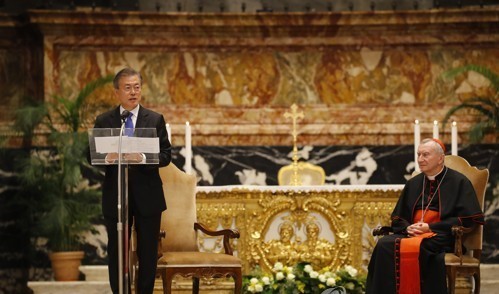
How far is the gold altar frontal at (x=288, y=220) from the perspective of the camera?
10.2 m

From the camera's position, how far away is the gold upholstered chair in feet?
28.2

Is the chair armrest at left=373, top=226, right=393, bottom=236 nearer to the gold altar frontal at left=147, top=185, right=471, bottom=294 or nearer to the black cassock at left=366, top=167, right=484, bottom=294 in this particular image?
the black cassock at left=366, top=167, right=484, bottom=294

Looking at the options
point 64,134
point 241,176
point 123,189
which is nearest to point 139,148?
point 123,189

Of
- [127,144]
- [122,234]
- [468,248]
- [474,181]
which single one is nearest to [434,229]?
[468,248]

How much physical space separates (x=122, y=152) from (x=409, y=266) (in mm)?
2524

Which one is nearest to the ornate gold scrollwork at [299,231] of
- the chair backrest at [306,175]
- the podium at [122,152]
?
the chair backrest at [306,175]

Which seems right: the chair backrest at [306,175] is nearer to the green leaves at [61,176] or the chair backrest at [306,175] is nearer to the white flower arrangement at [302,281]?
the white flower arrangement at [302,281]

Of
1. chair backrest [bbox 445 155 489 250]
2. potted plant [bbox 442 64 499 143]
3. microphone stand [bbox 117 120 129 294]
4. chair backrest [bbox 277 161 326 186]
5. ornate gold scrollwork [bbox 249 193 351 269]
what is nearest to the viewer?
microphone stand [bbox 117 120 129 294]

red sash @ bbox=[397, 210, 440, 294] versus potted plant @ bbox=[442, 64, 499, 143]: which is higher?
potted plant @ bbox=[442, 64, 499, 143]

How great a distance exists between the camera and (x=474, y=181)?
369 inches

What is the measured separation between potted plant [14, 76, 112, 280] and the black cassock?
11.1 feet

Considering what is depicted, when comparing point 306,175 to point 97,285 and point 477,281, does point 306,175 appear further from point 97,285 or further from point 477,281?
point 477,281

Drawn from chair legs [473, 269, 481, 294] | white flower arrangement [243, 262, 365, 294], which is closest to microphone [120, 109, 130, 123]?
white flower arrangement [243, 262, 365, 294]

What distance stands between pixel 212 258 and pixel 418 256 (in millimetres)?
1575
